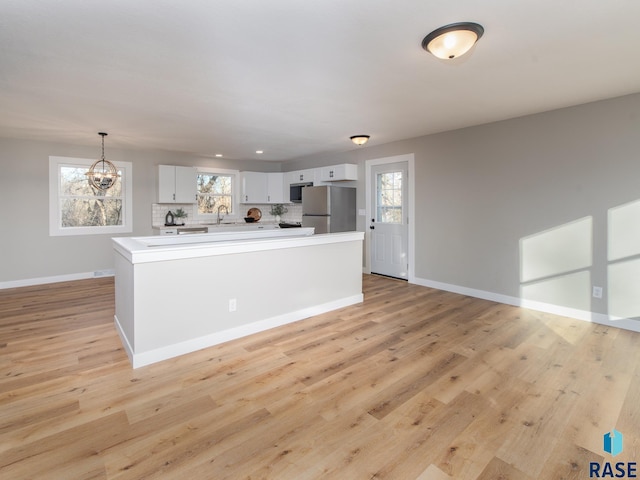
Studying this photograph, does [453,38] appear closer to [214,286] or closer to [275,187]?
[214,286]

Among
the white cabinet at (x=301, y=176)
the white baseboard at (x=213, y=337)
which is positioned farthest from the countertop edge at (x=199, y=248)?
the white cabinet at (x=301, y=176)

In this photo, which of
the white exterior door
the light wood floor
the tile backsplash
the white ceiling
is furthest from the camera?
the tile backsplash

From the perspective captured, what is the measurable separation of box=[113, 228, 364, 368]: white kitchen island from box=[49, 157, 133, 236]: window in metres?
3.24

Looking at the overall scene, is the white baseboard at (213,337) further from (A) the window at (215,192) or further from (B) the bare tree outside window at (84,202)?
(A) the window at (215,192)

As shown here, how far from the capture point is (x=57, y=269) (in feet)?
18.1

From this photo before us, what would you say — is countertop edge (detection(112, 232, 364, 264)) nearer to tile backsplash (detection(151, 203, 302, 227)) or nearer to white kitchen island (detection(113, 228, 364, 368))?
white kitchen island (detection(113, 228, 364, 368))

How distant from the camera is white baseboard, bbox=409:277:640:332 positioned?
3.45 metres

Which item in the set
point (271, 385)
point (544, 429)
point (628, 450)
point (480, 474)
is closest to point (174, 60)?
point (271, 385)

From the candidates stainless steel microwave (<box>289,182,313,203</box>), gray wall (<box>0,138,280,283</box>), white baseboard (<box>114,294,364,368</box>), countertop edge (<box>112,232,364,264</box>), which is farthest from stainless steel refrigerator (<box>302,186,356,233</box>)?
gray wall (<box>0,138,280,283</box>)

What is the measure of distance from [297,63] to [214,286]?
2.04 m

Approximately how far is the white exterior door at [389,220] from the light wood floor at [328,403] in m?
2.20

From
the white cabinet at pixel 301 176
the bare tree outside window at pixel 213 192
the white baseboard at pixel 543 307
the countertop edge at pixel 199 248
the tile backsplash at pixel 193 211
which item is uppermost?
the white cabinet at pixel 301 176

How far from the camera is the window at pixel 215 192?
6.97 metres

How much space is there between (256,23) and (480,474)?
2.76 meters
